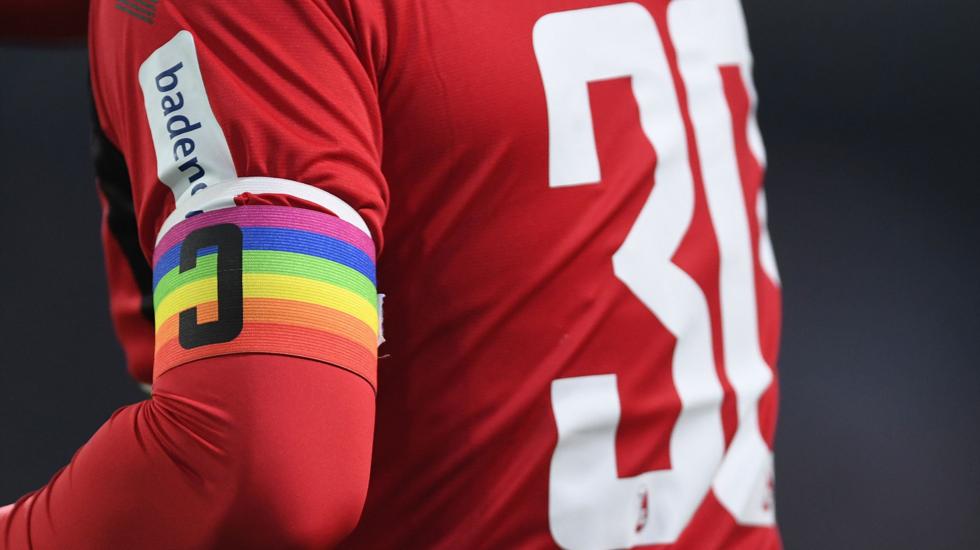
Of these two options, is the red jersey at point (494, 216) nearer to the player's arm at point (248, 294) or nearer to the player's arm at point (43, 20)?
the player's arm at point (248, 294)

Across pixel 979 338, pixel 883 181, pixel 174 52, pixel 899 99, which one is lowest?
pixel 979 338

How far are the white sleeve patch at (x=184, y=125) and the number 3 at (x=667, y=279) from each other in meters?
0.22

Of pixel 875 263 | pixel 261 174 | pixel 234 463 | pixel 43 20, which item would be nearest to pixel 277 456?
pixel 234 463

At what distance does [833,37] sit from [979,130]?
0.29m

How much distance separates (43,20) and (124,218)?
268mm

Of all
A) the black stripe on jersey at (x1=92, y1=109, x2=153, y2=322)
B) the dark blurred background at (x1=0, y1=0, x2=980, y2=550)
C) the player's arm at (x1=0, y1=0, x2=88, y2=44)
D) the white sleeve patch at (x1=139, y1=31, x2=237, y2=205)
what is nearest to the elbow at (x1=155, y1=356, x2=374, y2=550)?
the white sleeve patch at (x1=139, y1=31, x2=237, y2=205)

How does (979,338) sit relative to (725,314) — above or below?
below

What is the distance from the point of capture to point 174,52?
57cm

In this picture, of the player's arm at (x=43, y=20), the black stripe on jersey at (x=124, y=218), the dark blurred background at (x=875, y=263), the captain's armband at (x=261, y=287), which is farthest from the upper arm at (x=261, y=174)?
the dark blurred background at (x=875, y=263)

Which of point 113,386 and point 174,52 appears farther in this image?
point 113,386

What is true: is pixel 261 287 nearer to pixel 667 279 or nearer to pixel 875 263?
pixel 667 279

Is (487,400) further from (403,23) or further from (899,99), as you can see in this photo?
(899,99)

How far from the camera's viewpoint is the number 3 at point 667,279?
2.24 ft

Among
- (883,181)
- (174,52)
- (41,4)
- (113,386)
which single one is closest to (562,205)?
(174,52)
